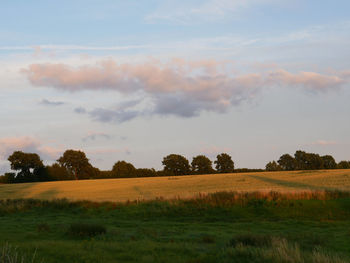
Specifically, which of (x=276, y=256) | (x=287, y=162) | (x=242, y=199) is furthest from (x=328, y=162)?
(x=276, y=256)

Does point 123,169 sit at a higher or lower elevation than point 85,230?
higher

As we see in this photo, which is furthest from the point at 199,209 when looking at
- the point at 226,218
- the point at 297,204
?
the point at 297,204

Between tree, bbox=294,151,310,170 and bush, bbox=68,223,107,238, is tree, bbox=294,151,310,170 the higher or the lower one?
the higher one

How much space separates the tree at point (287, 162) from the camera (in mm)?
123113

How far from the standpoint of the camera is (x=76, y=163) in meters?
112

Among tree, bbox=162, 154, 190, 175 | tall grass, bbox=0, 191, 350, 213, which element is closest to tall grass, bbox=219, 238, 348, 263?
tall grass, bbox=0, 191, 350, 213

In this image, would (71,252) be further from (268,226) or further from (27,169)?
(27,169)

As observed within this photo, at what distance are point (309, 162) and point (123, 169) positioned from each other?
178 ft

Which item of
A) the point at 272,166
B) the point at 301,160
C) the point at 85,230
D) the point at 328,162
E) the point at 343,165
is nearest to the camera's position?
the point at 85,230

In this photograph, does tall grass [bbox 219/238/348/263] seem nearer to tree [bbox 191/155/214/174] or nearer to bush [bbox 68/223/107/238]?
bush [bbox 68/223/107/238]

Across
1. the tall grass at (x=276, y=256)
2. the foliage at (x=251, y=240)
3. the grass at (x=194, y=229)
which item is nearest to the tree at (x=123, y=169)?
the grass at (x=194, y=229)

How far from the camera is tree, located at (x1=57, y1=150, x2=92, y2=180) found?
110562mm

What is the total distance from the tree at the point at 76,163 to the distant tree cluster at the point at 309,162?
59.4 metres

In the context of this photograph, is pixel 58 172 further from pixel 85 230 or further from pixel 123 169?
pixel 85 230
